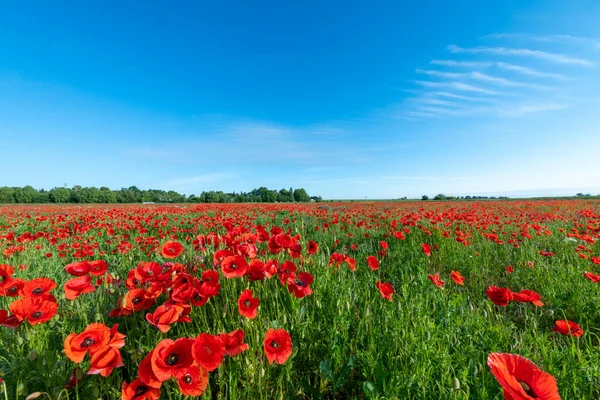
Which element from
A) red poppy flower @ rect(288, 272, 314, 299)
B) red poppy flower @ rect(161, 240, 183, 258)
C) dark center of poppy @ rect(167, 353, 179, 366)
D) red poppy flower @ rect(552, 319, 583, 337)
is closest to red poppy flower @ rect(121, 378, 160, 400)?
dark center of poppy @ rect(167, 353, 179, 366)

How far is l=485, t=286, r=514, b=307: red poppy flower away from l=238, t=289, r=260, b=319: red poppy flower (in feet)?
5.65

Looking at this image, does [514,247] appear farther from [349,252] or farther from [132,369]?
[132,369]

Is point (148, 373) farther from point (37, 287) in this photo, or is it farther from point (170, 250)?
point (170, 250)

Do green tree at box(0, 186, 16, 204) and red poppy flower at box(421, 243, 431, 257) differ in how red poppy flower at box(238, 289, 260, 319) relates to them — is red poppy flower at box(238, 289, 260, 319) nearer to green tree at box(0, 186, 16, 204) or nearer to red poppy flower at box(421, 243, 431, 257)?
red poppy flower at box(421, 243, 431, 257)

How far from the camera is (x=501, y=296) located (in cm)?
197

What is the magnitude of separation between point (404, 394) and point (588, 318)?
109 inches

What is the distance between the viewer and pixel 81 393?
4.68 ft

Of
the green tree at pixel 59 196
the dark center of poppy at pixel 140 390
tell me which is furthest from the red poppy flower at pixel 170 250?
the green tree at pixel 59 196

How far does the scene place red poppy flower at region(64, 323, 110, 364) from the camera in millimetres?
1085

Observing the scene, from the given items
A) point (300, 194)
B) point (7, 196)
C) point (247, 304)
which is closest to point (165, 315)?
point (247, 304)

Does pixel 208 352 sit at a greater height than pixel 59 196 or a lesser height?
lesser

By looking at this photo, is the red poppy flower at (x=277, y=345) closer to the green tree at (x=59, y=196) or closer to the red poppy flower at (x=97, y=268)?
the red poppy flower at (x=97, y=268)

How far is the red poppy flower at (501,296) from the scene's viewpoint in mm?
1922

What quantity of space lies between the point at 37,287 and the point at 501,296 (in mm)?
2996
